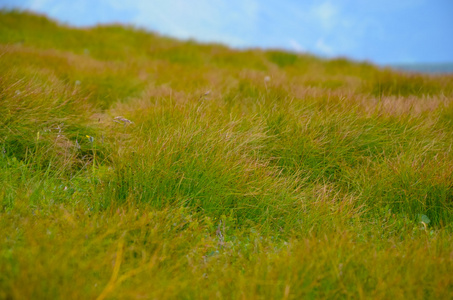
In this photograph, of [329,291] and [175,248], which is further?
[175,248]

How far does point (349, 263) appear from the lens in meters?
1.73

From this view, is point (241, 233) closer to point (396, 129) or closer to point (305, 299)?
point (305, 299)

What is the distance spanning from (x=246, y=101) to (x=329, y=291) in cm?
286

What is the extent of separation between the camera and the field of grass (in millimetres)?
1615

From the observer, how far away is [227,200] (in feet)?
7.81

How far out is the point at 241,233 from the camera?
2.13 m

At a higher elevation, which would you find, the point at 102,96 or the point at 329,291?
the point at 102,96

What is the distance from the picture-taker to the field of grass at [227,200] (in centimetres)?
162

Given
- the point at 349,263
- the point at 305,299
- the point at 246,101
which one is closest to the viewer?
the point at 305,299

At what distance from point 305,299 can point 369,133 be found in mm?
2068

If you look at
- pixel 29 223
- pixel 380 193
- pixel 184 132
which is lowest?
pixel 29 223

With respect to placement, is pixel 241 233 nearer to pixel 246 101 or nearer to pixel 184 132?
pixel 184 132

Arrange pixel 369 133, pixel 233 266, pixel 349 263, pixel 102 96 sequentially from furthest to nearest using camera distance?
pixel 102 96 < pixel 369 133 < pixel 233 266 < pixel 349 263

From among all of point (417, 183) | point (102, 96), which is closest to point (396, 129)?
point (417, 183)
